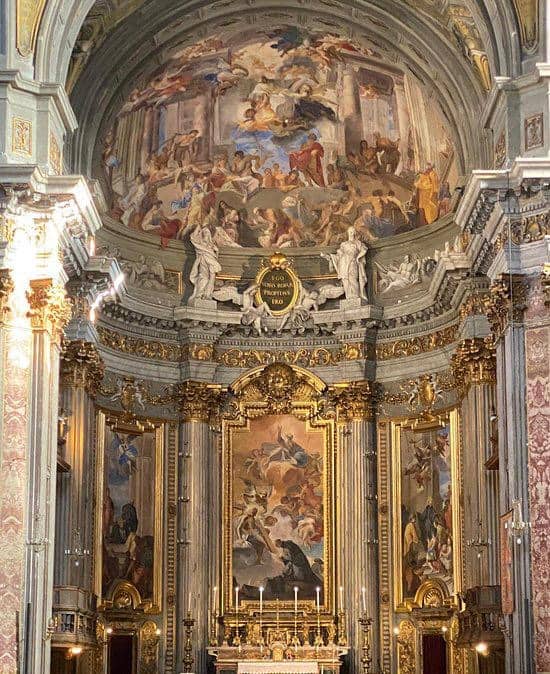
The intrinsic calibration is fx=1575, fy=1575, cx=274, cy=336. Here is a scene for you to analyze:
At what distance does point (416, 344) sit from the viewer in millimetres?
37750

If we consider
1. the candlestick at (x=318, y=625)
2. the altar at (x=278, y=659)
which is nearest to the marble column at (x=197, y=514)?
the altar at (x=278, y=659)

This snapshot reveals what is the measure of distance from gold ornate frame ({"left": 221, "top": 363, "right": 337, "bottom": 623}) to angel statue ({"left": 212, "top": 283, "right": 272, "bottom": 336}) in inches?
47.3

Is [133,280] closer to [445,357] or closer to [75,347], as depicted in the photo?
[75,347]

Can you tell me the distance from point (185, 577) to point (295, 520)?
3.11 m

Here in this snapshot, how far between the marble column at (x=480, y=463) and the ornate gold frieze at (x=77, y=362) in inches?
315

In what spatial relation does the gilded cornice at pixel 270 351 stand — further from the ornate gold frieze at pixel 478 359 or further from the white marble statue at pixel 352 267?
the ornate gold frieze at pixel 478 359

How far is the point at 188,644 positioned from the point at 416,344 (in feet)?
29.2

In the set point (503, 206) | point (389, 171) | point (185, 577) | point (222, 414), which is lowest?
point (185, 577)

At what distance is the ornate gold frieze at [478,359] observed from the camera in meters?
33.6

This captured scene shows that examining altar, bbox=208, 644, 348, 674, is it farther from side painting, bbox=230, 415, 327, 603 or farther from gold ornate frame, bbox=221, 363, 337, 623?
gold ornate frame, bbox=221, 363, 337, 623

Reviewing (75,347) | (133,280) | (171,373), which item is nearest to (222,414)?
(171,373)

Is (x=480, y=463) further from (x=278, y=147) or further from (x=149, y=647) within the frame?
(x=278, y=147)

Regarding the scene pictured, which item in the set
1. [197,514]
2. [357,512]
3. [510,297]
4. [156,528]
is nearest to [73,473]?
[156,528]

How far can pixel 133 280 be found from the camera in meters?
38.0
